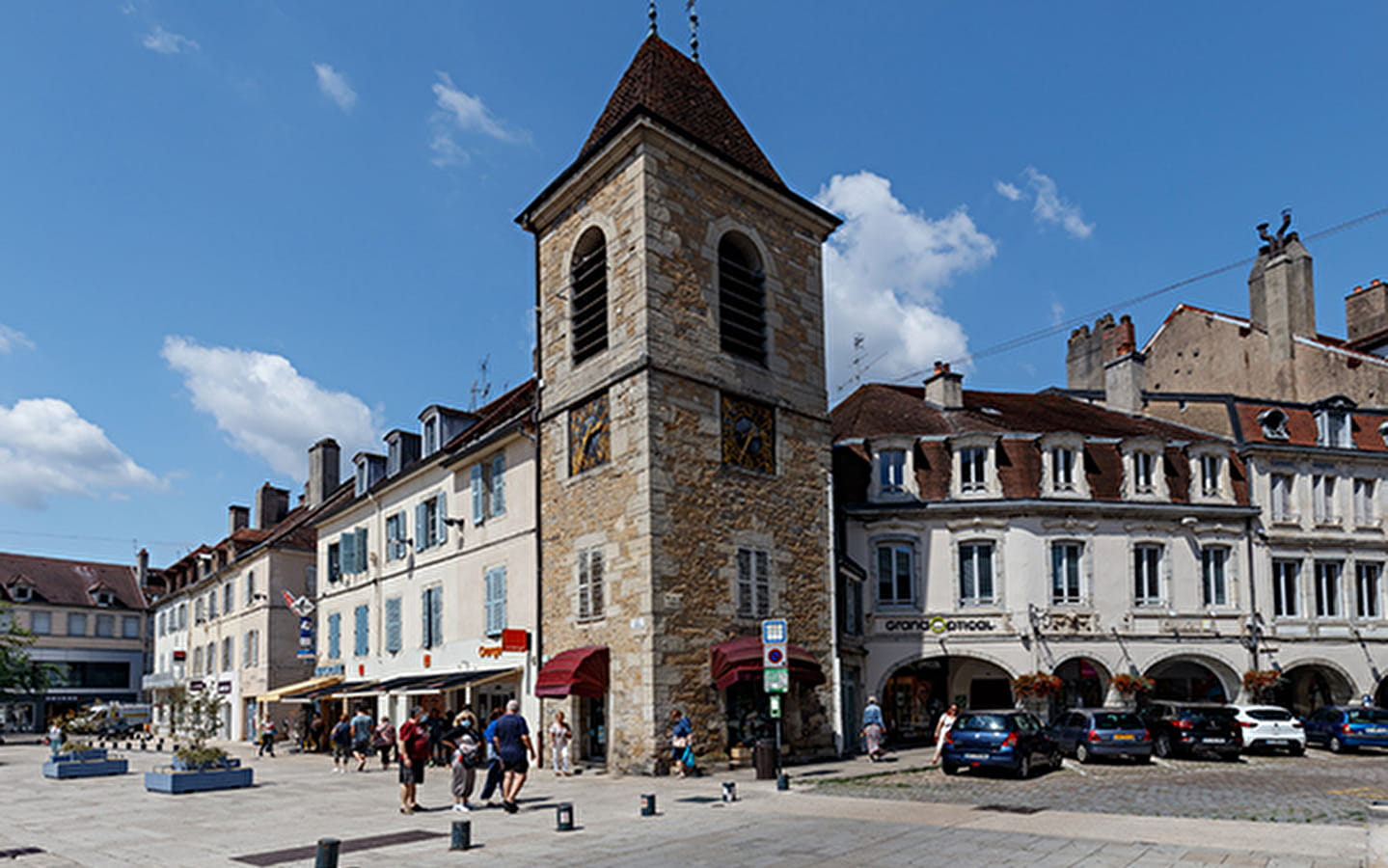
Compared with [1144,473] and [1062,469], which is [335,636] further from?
[1144,473]

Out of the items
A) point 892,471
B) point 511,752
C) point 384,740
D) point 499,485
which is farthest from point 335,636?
point 511,752

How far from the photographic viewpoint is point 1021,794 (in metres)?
16.0

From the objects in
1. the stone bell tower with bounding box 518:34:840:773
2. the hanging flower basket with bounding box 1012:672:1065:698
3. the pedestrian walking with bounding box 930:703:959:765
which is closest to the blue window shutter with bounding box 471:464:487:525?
the stone bell tower with bounding box 518:34:840:773

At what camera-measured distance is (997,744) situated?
18438 millimetres

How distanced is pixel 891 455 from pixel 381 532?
1417 centimetres

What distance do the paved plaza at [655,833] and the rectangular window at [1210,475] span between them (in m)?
15.9

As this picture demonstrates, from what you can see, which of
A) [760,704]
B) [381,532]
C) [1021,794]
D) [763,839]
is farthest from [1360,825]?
[381,532]

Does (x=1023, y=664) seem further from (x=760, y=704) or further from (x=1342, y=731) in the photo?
(x=760, y=704)

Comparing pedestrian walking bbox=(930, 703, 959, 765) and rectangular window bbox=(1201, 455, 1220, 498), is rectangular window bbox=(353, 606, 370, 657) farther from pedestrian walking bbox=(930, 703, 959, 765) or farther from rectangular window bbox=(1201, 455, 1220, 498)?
rectangular window bbox=(1201, 455, 1220, 498)

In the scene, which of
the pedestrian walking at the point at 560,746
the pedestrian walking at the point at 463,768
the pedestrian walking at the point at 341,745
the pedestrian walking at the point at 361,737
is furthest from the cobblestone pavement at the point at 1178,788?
the pedestrian walking at the point at 341,745

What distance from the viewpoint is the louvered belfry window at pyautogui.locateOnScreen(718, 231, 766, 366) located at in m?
22.9

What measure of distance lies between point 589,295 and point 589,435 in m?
3.10

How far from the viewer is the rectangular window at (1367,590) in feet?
97.1

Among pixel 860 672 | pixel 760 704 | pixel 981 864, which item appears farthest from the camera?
pixel 860 672
